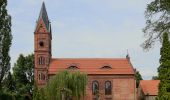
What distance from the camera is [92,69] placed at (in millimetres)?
76438

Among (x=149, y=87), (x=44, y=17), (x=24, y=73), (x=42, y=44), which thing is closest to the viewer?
(x=42, y=44)

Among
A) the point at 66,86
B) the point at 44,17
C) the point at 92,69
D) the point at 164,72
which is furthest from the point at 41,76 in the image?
the point at 164,72

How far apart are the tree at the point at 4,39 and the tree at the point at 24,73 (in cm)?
3281

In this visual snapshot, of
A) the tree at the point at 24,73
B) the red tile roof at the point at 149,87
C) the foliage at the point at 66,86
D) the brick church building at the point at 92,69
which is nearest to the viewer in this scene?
the foliage at the point at 66,86

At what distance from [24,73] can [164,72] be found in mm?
59560

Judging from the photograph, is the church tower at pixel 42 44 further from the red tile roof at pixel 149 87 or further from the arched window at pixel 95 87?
the red tile roof at pixel 149 87

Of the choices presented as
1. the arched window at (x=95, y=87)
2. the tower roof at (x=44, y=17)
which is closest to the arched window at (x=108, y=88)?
the arched window at (x=95, y=87)

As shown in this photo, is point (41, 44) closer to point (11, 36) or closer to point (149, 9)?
point (11, 36)

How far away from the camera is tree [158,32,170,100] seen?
25.3 m

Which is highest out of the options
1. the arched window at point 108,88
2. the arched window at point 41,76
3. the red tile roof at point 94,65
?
the red tile roof at point 94,65

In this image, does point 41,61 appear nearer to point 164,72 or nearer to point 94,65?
point 94,65

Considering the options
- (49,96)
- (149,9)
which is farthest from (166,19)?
(49,96)

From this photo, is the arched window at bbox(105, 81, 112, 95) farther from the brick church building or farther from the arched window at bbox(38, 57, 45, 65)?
the arched window at bbox(38, 57, 45, 65)

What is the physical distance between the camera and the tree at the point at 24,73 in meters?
80.8
